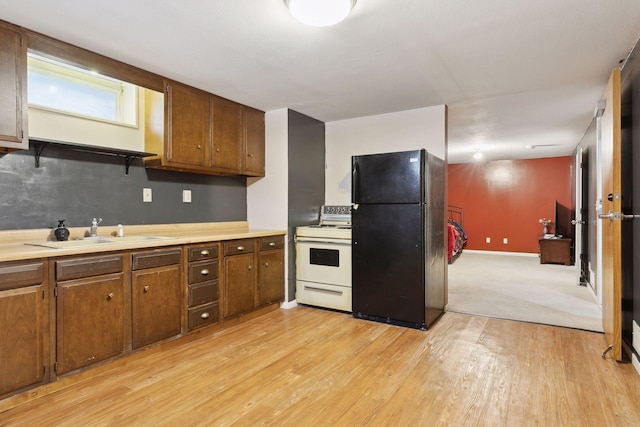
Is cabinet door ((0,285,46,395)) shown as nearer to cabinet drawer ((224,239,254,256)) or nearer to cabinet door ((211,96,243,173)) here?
cabinet drawer ((224,239,254,256))

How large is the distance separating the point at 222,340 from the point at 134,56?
7.23ft

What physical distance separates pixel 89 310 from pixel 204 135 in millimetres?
1713

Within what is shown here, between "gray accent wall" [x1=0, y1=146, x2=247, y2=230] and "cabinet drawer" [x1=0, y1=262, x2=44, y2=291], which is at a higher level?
"gray accent wall" [x1=0, y1=146, x2=247, y2=230]

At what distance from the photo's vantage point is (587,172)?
4.79m

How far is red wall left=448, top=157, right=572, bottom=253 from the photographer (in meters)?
7.52

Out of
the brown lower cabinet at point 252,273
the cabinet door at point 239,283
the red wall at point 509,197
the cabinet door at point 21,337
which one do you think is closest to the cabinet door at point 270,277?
the brown lower cabinet at point 252,273

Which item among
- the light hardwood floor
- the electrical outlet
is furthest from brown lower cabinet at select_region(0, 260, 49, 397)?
the electrical outlet

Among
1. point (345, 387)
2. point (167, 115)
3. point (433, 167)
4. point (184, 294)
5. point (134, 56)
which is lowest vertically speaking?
point (345, 387)

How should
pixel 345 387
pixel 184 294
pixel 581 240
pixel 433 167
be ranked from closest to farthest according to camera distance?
pixel 345 387 < pixel 184 294 < pixel 433 167 < pixel 581 240

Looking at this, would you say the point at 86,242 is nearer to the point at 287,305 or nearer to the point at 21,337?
the point at 21,337

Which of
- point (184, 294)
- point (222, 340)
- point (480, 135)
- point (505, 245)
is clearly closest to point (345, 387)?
point (222, 340)

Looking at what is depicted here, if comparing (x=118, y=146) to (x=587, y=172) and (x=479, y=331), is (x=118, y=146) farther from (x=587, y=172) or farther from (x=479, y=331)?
(x=587, y=172)

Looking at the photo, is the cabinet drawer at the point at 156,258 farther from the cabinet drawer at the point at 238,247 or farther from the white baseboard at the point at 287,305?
the white baseboard at the point at 287,305

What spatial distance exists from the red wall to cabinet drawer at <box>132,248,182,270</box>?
7.22m
